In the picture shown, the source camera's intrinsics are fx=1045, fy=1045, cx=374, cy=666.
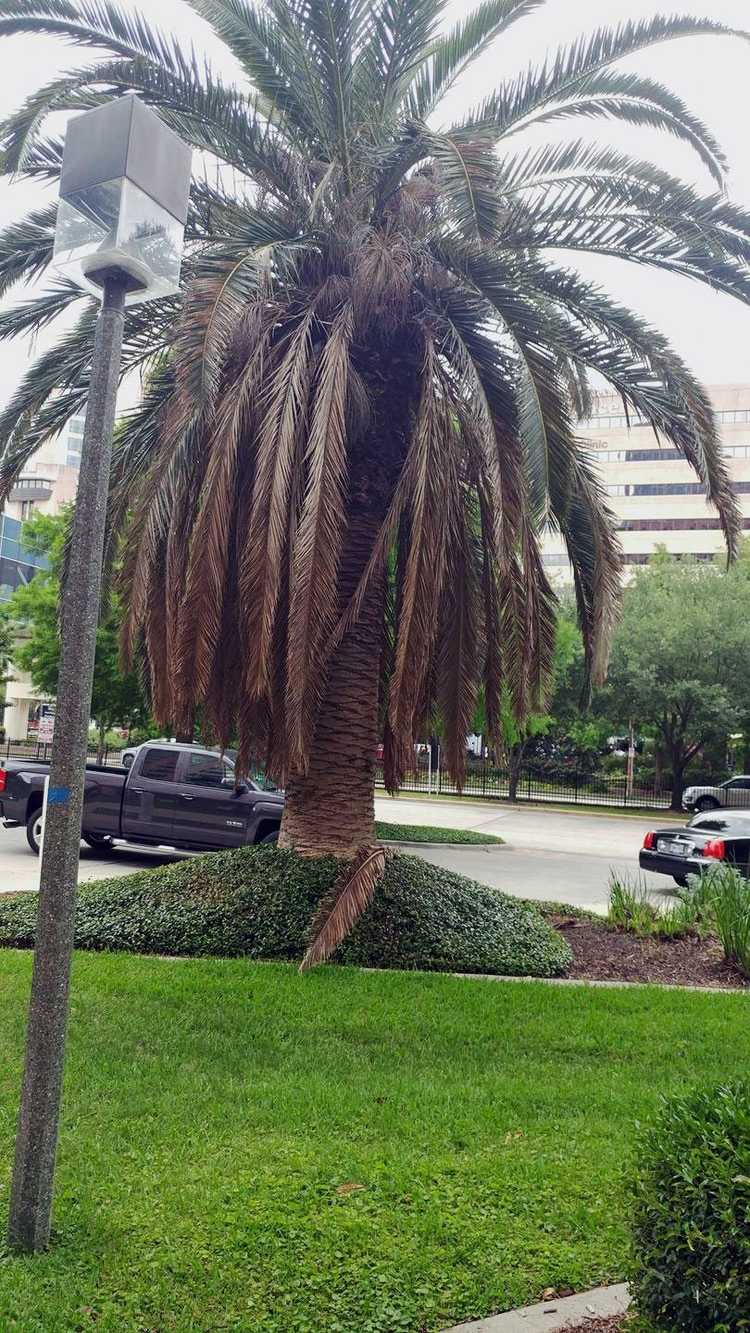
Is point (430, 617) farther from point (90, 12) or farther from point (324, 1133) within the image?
point (90, 12)

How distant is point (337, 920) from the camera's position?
25.9 feet

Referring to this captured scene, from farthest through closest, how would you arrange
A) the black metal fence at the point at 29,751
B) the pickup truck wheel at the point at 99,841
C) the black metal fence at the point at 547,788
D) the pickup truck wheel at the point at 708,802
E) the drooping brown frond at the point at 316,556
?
the black metal fence at the point at 29,751, the black metal fence at the point at 547,788, the pickup truck wheel at the point at 708,802, the pickup truck wheel at the point at 99,841, the drooping brown frond at the point at 316,556

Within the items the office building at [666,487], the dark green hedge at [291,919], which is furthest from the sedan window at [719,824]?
the office building at [666,487]

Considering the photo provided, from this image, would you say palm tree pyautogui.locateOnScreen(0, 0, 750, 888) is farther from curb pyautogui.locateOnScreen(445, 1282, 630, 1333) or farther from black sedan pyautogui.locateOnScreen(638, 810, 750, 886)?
black sedan pyautogui.locateOnScreen(638, 810, 750, 886)

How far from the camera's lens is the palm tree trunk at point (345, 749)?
9594 millimetres

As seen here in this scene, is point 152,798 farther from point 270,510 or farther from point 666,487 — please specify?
point 666,487

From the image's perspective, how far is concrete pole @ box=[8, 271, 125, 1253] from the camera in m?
3.60

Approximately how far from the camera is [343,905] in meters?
8.00

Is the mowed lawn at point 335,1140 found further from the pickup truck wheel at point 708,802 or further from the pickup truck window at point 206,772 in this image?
the pickup truck wheel at point 708,802

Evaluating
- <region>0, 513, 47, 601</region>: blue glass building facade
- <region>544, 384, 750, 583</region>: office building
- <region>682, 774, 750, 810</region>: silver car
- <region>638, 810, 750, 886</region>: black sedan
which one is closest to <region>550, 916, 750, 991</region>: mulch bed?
<region>638, 810, 750, 886</region>: black sedan

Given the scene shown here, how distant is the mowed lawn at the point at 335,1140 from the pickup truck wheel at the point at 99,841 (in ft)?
27.3

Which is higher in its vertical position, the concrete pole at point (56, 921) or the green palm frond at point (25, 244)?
the green palm frond at point (25, 244)

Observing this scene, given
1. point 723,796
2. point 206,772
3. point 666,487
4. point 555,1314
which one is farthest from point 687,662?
point 666,487

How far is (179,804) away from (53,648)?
10229 millimetres
